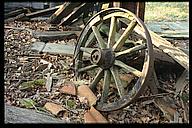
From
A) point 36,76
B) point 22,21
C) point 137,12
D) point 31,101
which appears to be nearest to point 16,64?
point 36,76

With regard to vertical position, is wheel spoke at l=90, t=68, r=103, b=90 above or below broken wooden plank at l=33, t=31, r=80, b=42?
below

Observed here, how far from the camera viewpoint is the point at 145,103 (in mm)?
3547

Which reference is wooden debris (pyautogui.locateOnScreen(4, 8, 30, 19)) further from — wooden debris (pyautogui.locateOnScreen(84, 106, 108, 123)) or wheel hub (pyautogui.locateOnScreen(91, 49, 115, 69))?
wooden debris (pyautogui.locateOnScreen(84, 106, 108, 123))

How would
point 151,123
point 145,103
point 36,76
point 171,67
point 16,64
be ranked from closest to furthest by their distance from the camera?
point 151,123 → point 145,103 → point 171,67 → point 36,76 → point 16,64

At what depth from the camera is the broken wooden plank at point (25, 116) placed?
328 cm

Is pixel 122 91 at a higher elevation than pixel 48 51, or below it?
below

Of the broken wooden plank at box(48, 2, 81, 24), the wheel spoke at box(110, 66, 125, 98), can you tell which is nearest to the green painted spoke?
the wheel spoke at box(110, 66, 125, 98)

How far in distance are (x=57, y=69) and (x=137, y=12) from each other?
1477 millimetres

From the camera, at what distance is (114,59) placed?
358 centimetres

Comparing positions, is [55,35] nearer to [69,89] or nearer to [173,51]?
[69,89]

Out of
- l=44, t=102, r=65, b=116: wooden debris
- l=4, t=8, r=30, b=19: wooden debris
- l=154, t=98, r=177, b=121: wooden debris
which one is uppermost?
l=4, t=8, r=30, b=19: wooden debris

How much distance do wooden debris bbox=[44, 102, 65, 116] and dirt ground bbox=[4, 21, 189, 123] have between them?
0.17ft

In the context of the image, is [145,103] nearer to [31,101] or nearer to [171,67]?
[171,67]

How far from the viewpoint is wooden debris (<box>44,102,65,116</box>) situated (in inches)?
139
